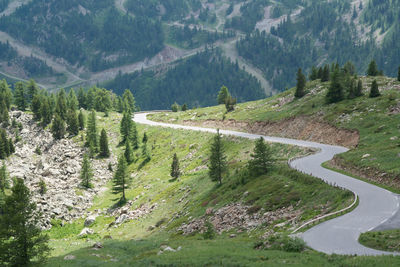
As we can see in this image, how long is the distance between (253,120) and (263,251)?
2805 inches

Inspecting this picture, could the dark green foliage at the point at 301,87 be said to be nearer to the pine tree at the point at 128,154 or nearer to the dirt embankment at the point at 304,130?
the dirt embankment at the point at 304,130

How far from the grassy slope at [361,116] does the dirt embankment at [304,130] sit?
4.98 feet

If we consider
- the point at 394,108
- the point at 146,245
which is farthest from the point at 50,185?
the point at 394,108

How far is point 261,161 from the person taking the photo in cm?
4556

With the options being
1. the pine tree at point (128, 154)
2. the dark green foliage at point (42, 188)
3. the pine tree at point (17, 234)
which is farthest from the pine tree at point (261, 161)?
the pine tree at point (128, 154)

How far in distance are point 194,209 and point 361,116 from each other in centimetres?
4037

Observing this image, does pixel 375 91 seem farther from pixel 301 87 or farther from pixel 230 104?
pixel 230 104

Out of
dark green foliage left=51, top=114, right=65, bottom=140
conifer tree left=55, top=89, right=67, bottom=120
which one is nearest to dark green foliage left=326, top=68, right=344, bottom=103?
dark green foliage left=51, top=114, right=65, bottom=140

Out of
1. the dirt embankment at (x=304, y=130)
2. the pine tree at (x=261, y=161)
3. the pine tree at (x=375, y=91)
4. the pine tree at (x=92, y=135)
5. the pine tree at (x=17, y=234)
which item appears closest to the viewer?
the pine tree at (x=17, y=234)

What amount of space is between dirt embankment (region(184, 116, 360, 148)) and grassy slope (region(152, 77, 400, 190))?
4.98ft

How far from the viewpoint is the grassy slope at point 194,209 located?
73.7 ft

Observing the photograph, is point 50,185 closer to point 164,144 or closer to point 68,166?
point 68,166

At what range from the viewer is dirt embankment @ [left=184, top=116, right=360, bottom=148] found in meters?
59.5

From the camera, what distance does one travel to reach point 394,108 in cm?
5859
